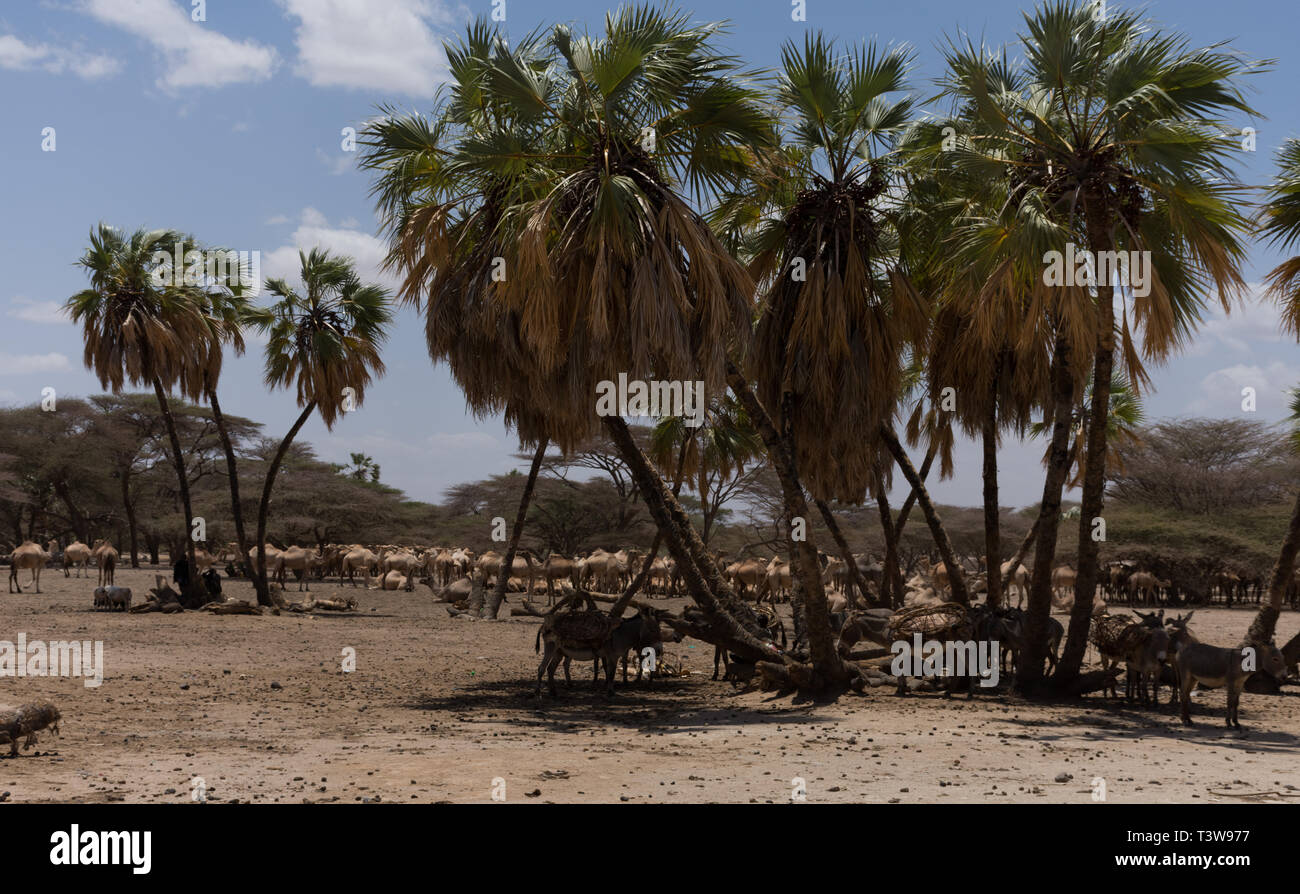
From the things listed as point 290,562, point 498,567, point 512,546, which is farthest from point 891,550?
point 290,562

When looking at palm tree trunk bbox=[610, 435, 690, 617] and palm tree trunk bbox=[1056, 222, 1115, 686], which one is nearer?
palm tree trunk bbox=[1056, 222, 1115, 686]

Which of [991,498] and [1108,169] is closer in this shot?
[1108,169]

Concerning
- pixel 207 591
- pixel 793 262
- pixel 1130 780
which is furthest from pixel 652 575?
pixel 1130 780

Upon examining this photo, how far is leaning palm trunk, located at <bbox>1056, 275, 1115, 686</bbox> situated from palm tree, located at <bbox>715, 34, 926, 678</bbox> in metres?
2.42

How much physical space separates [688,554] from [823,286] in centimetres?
406

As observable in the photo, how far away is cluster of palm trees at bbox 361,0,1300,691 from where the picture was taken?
40.0 ft

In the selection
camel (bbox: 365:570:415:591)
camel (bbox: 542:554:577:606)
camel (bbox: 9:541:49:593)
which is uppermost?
camel (bbox: 9:541:49:593)

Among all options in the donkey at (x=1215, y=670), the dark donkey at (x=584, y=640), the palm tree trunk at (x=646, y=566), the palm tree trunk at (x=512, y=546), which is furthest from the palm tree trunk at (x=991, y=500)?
the palm tree trunk at (x=512, y=546)

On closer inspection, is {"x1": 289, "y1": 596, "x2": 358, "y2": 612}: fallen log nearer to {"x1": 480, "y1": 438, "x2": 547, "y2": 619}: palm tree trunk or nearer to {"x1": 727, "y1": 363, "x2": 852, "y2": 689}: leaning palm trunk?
{"x1": 480, "y1": 438, "x2": 547, "y2": 619}: palm tree trunk

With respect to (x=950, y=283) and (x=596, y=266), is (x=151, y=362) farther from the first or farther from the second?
(x=950, y=283)

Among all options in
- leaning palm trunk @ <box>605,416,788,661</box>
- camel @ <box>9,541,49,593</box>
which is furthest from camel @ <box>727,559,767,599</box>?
leaning palm trunk @ <box>605,416,788,661</box>

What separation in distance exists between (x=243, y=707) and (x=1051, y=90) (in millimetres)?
12491

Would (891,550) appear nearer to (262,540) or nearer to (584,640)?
(584,640)

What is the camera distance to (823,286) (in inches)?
551
